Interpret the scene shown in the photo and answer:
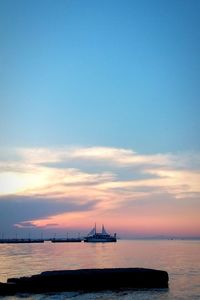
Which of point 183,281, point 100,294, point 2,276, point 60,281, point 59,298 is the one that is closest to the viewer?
point 59,298

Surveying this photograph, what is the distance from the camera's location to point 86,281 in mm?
46375

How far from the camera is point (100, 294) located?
42438 mm

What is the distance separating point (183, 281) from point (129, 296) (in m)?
15.3

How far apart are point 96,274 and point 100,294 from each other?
5414mm

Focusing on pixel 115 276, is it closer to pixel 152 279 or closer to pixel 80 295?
pixel 152 279

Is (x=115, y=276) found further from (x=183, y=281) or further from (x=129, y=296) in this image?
(x=183, y=281)

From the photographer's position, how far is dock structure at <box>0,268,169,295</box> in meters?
43.7

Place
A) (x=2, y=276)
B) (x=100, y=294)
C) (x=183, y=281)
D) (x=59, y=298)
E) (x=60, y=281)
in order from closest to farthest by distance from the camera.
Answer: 1. (x=59, y=298)
2. (x=100, y=294)
3. (x=60, y=281)
4. (x=183, y=281)
5. (x=2, y=276)

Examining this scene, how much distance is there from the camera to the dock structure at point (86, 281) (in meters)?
43.7

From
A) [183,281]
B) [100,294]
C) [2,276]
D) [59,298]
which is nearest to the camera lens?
[59,298]

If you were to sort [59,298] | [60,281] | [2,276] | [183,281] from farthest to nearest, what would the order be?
1. [2,276]
2. [183,281]
3. [60,281]
4. [59,298]

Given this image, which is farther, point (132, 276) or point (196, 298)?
point (132, 276)

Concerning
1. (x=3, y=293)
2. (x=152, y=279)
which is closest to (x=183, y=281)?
(x=152, y=279)

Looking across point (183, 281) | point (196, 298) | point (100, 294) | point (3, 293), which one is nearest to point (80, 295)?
point (100, 294)
